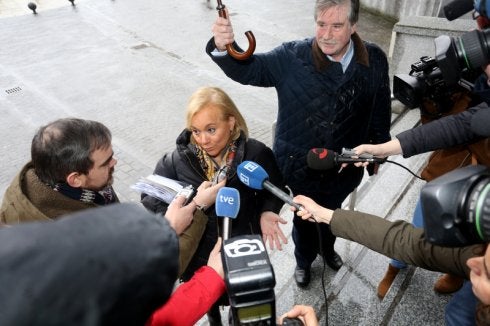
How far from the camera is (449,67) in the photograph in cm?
183

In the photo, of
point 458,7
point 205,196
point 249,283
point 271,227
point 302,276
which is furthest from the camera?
point 302,276

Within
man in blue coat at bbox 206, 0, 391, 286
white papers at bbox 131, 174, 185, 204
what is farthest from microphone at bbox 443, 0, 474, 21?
white papers at bbox 131, 174, 185, 204

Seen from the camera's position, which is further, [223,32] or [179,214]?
[223,32]

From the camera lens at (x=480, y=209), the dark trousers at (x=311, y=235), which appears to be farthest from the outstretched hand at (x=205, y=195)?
the camera lens at (x=480, y=209)

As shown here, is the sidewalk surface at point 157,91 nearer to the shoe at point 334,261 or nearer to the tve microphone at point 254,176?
the shoe at point 334,261

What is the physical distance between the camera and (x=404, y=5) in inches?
418

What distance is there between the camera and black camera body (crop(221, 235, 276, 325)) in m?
1.11

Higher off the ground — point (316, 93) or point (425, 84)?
point (425, 84)

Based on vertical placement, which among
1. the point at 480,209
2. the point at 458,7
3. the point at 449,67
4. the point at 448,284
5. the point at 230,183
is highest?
the point at 458,7

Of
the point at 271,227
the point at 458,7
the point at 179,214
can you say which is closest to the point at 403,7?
the point at 458,7

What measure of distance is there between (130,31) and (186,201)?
34.6 ft

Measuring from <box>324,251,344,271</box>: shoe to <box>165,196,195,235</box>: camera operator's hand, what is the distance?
1583mm

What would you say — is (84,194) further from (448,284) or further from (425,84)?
(448,284)

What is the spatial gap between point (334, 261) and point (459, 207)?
6.53ft
